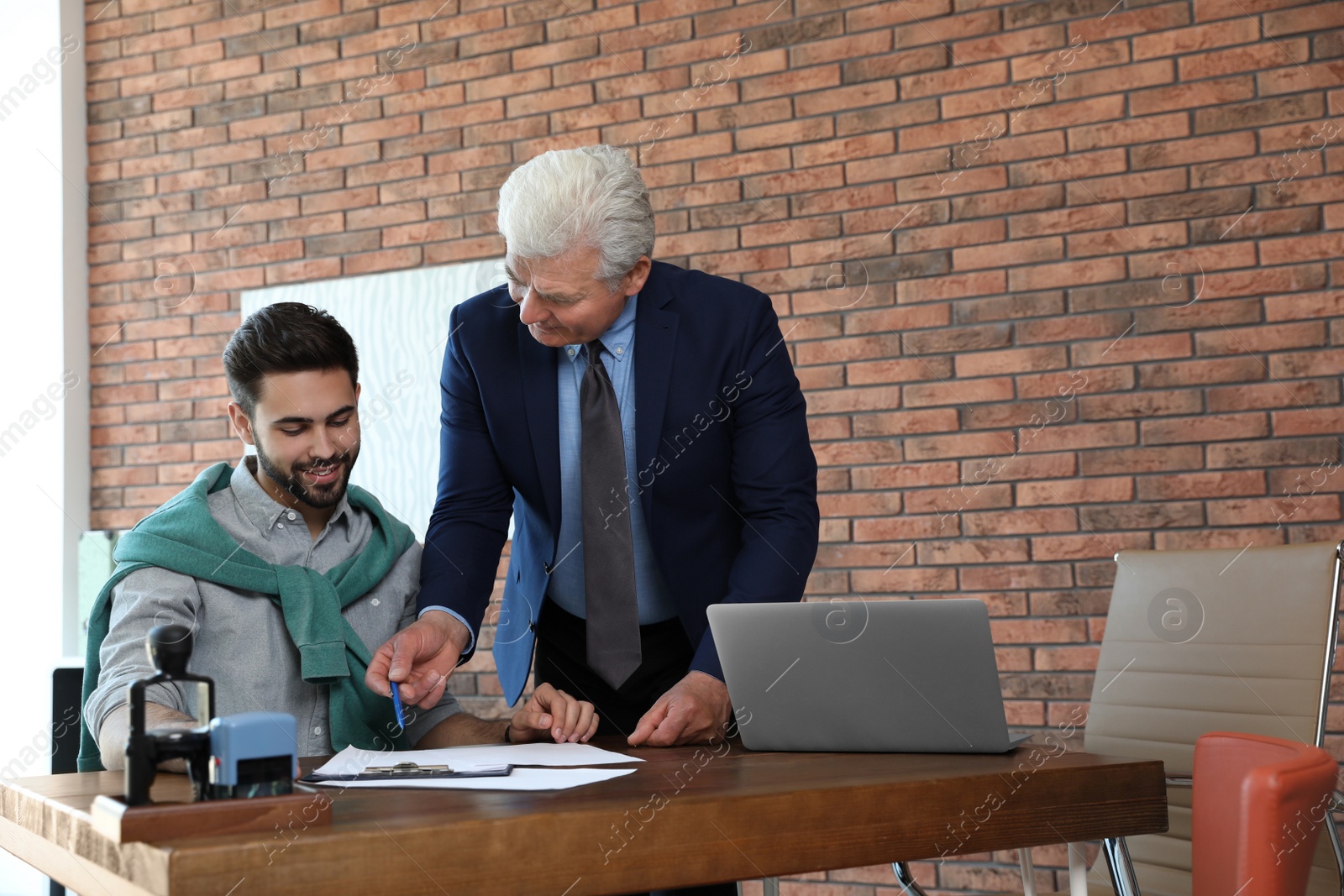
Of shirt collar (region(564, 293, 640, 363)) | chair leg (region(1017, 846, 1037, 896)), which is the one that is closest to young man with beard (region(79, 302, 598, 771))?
shirt collar (region(564, 293, 640, 363))

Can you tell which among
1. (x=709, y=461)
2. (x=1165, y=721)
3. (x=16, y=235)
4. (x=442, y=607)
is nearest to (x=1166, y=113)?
(x=1165, y=721)

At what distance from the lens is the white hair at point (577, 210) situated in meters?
1.85

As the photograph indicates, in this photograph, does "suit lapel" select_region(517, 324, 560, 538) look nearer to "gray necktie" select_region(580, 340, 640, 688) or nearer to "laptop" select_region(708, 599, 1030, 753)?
"gray necktie" select_region(580, 340, 640, 688)

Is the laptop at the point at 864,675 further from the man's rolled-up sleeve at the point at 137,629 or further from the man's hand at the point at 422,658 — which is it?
the man's rolled-up sleeve at the point at 137,629

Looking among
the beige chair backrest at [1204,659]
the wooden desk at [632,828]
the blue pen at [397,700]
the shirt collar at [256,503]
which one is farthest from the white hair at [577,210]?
the beige chair backrest at [1204,659]

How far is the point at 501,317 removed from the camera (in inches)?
83.0

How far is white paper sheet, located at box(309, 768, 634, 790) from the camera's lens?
49.0 inches

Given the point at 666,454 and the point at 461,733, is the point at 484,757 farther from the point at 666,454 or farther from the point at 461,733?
the point at 666,454

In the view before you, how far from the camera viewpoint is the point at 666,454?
197 centimetres

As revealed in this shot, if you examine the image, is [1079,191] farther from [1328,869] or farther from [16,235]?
[16,235]

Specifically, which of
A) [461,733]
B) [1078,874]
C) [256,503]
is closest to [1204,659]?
[1078,874]

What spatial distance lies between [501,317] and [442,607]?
1.71 feet

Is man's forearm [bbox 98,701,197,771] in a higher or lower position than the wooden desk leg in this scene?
higher

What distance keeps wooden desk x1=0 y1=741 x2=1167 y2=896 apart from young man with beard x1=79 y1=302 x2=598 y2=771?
0.34 m
